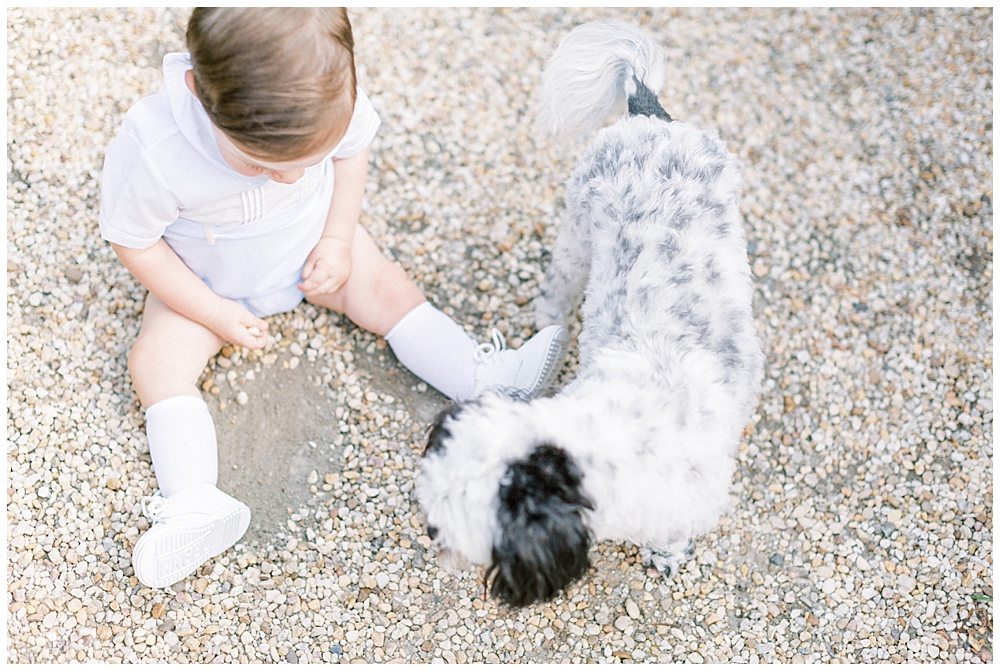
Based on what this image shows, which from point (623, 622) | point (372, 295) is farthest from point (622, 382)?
point (372, 295)

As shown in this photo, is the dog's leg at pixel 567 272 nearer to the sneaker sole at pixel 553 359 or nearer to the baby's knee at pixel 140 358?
the sneaker sole at pixel 553 359

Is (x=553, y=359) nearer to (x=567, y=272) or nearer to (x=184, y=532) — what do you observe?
(x=567, y=272)

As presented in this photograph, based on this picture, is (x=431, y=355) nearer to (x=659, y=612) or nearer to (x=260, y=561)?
(x=260, y=561)

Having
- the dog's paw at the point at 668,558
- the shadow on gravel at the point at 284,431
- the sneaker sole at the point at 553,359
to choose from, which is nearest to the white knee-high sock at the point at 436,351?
the shadow on gravel at the point at 284,431

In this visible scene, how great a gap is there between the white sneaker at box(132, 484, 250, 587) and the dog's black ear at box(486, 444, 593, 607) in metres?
1.14

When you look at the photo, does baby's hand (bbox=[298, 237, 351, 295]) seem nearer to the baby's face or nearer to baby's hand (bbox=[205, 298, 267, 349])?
baby's hand (bbox=[205, 298, 267, 349])

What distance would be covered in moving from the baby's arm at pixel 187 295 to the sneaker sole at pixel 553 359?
95 cm

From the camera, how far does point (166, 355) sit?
2352 mm

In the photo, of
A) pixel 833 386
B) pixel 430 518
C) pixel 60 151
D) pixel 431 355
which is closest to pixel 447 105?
pixel 431 355

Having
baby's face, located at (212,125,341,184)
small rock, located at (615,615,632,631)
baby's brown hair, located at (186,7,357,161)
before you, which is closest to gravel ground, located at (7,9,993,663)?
small rock, located at (615,615,632,631)

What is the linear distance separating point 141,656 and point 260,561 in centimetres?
42

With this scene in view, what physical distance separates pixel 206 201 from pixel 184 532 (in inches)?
38.5

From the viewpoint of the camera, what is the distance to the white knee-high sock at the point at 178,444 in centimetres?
229

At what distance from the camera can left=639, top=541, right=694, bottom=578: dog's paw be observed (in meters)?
2.34
